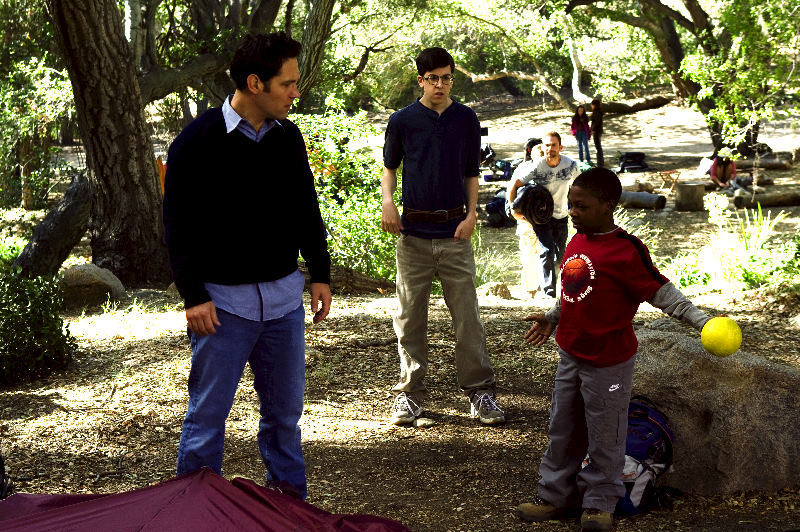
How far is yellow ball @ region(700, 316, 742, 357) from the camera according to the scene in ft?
11.3

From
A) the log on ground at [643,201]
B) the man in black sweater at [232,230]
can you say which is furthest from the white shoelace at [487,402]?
the log on ground at [643,201]

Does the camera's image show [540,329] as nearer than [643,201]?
Yes

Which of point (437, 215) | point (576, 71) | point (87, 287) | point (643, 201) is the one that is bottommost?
point (643, 201)

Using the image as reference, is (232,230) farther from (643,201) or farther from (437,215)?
(643,201)

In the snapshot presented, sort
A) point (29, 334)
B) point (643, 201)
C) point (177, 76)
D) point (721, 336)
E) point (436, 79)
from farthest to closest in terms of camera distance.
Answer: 1. point (643, 201)
2. point (177, 76)
3. point (29, 334)
4. point (436, 79)
5. point (721, 336)

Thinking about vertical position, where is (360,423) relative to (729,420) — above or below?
below

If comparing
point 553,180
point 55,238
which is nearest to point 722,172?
point 553,180

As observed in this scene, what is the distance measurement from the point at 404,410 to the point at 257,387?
177cm

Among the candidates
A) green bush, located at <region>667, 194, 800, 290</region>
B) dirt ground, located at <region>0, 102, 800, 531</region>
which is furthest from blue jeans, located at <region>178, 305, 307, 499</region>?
green bush, located at <region>667, 194, 800, 290</region>

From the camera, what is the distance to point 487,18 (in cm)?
2516

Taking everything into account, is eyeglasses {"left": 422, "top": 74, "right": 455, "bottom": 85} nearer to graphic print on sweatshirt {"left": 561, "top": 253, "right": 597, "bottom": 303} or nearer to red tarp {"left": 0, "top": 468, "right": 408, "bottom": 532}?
graphic print on sweatshirt {"left": 561, "top": 253, "right": 597, "bottom": 303}

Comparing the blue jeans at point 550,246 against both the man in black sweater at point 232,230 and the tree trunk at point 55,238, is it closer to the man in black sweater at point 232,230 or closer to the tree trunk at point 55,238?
the man in black sweater at point 232,230

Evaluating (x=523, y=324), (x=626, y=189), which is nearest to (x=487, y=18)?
(x=626, y=189)

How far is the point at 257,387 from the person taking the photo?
347 cm
